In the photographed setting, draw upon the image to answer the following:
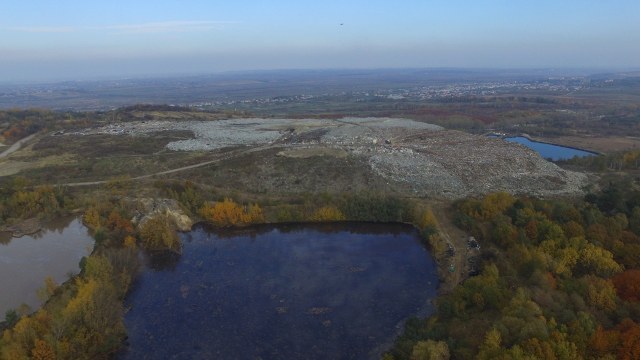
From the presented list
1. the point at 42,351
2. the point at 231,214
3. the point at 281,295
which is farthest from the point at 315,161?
the point at 42,351

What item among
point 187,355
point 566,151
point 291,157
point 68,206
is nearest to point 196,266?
point 187,355

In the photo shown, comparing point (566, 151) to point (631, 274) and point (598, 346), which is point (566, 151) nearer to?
point (631, 274)

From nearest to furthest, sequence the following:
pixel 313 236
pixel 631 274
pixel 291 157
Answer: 1. pixel 631 274
2. pixel 313 236
3. pixel 291 157

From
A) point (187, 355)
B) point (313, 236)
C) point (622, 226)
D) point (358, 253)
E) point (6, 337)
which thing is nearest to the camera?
point (6, 337)

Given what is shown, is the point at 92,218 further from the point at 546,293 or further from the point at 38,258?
the point at 546,293

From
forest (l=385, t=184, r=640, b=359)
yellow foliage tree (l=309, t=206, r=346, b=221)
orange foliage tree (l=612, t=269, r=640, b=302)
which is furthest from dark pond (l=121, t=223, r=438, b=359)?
orange foliage tree (l=612, t=269, r=640, b=302)

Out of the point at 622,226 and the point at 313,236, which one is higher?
the point at 622,226

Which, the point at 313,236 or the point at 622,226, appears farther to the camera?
the point at 313,236
